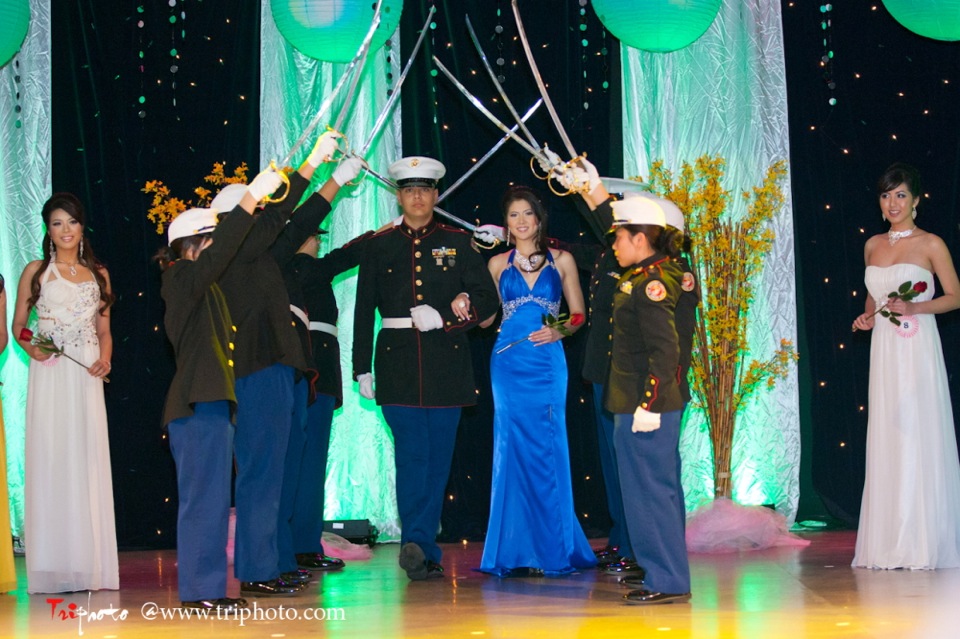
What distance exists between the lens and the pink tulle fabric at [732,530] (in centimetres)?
553

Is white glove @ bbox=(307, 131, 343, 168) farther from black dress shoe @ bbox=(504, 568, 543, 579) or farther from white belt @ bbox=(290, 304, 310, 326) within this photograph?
black dress shoe @ bbox=(504, 568, 543, 579)

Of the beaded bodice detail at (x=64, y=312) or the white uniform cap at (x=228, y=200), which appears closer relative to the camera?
the white uniform cap at (x=228, y=200)

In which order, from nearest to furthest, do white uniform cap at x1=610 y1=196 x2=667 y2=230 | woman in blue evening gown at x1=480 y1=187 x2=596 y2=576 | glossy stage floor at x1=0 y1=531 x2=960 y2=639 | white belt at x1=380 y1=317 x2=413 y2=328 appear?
glossy stage floor at x1=0 y1=531 x2=960 y2=639
white uniform cap at x1=610 y1=196 x2=667 y2=230
woman in blue evening gown at x1=480 y1=187 x2=596 y2=576
white belt at x1=380 y1=317 x2=413 y2=328

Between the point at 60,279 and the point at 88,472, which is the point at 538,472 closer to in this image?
the point at 88,472

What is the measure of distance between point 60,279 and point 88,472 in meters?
0.79

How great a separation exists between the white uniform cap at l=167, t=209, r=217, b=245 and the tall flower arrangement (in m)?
2.72

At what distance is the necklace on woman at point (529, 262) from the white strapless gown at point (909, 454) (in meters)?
1.46

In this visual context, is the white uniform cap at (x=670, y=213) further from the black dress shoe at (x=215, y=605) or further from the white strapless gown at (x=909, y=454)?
the black dress shoe at (x=215, y=605)

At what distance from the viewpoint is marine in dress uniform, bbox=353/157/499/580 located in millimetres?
4719

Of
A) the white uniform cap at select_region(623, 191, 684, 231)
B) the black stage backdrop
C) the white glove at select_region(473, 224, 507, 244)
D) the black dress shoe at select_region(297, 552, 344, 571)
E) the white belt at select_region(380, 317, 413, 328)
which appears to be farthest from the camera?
the black stage backdrop

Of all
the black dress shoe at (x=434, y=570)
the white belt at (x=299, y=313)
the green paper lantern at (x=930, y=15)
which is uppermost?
the green paper lantern at (x=930, y=15)

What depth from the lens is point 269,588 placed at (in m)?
4.21

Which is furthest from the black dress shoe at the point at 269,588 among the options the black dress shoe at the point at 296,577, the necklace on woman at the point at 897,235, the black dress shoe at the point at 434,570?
the necklace on woman at the point at 897,235

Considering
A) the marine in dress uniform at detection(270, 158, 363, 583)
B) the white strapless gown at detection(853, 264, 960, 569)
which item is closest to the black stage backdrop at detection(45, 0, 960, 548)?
the marine in dress uniform at detection(270, 158, 363, 583)
